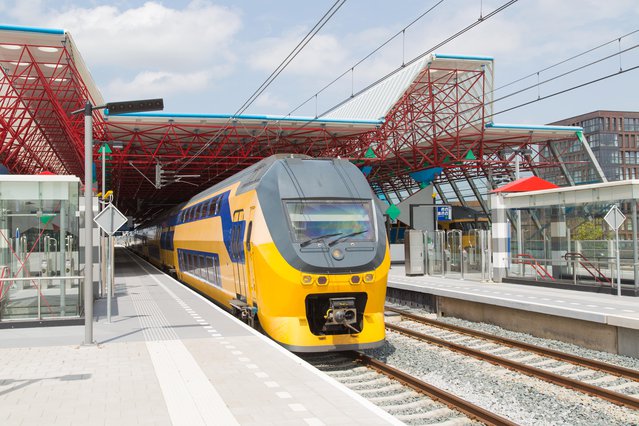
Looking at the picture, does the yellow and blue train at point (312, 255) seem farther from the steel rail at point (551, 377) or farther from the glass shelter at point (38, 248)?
the glass shelter at point (38, 248)

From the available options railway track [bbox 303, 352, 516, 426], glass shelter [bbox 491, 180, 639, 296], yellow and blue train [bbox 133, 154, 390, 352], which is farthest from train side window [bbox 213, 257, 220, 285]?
glass shelter [bbox 491, 180, 639, 296]

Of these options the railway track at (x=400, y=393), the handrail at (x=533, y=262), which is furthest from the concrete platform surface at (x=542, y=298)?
the railway track at (x=400, y=393)

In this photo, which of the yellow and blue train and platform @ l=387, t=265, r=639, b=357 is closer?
the yellow and blue train

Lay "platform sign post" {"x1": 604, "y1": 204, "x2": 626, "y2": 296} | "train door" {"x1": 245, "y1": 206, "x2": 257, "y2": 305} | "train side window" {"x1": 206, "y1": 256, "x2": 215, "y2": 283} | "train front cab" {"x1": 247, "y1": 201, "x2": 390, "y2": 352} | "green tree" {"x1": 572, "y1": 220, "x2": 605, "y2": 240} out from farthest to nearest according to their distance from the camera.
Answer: "green tree" {"x1": 572, "y1": 220, "x2": 605, "y2": 240}, "train side window" {"x1": 206, "y1": 256, "x2": 215, "y2": 283}, "platform sign post" {"x1": 604, "y1": 204, "x2": 626, "y2": 296}, "train door" {"x1": 245, "y1": 206, "x2": 257, "y2": 305}, "train front cab" {"x1": 247, "y1": 201, "x2": 390, "y2": 352}

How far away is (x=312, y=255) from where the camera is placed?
1090 centimetres

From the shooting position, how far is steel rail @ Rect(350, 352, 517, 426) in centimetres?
780

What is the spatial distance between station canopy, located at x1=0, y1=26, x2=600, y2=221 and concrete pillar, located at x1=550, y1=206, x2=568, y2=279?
6.43m

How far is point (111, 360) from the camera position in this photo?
9.77m

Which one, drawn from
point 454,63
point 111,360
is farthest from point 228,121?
point 111,360

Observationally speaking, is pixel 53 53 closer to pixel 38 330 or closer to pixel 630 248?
pixel 38 330

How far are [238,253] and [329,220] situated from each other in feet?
8.99

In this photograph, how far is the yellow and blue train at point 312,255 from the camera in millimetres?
10789

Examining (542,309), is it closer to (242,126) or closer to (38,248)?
(38,248)

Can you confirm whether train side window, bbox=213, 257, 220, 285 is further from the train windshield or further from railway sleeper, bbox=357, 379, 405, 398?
railway sleeper, bbox=357, 379, 405, 398
